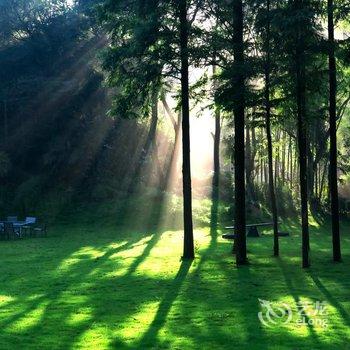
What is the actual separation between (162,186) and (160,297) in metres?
31.7

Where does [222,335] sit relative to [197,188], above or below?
below

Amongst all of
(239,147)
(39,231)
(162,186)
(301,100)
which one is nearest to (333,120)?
(301,100)

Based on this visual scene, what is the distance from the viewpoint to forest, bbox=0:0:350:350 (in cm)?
1033

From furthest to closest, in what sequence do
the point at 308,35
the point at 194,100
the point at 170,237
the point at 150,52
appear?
the point at 170,237 → the point at 194,100 → the point at 150,52 → the point at 308,35

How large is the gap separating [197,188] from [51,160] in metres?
12.2

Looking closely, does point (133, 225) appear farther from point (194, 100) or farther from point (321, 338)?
point (321, 338)

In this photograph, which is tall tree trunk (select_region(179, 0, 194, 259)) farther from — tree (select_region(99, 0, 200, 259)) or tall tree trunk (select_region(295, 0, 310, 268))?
tall tree trunk (select_region(295, 0, 310, 268))

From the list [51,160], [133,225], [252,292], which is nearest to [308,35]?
[252,292]

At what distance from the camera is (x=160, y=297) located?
1258 centimetres


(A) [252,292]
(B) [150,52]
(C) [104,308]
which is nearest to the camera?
(C) [104,308]

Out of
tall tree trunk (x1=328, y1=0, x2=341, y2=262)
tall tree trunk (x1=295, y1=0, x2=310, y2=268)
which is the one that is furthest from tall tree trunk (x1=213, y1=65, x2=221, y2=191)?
tall tree trunk (x1=295, y1=0, x2=310, y2=268)

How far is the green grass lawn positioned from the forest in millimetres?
57

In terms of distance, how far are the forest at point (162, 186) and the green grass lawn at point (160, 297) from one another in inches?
2.3

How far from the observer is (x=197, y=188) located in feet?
147
